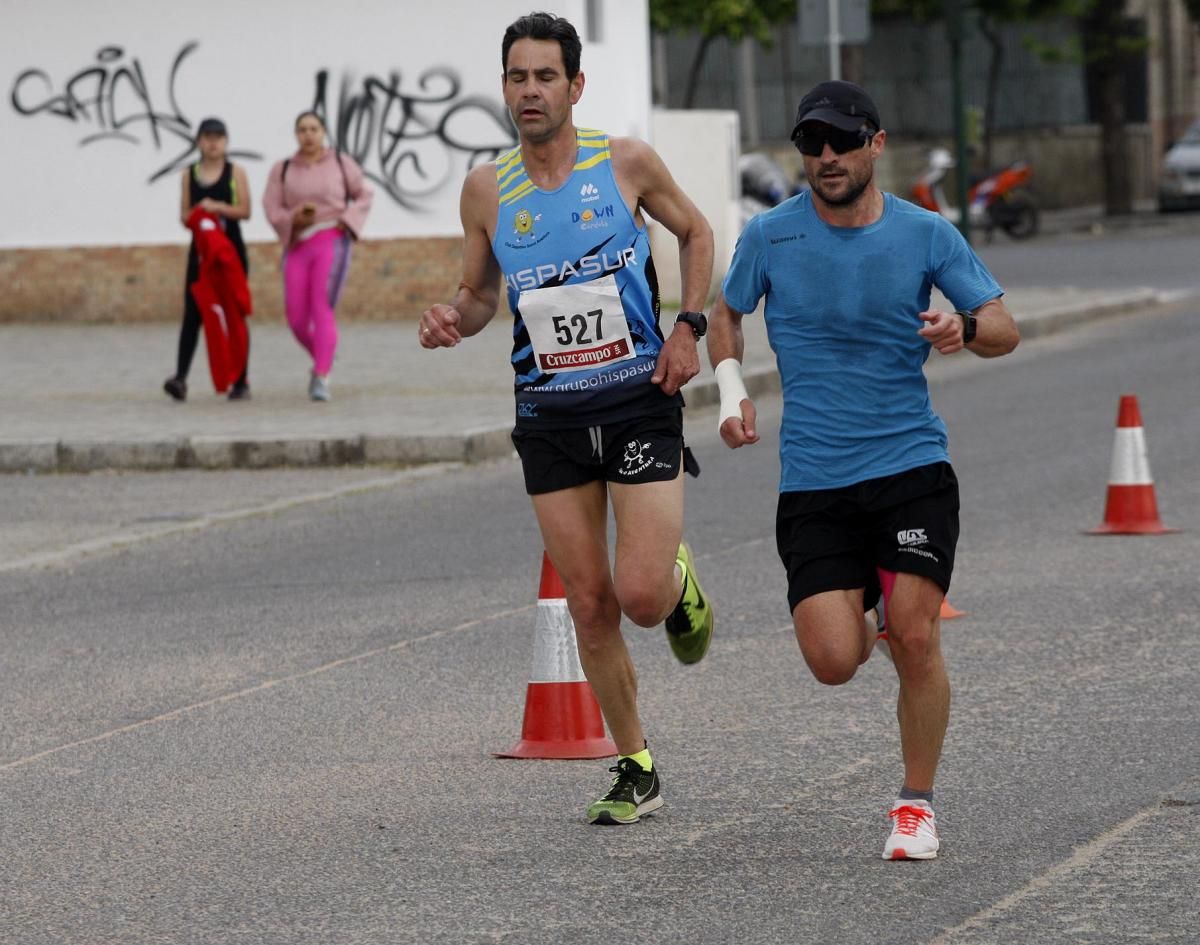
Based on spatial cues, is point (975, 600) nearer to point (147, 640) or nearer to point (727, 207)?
point (147, 640)

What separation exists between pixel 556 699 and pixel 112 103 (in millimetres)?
17846

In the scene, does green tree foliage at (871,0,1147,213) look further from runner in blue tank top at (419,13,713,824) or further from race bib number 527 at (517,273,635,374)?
race bib number 527 at (517,273,635,374)

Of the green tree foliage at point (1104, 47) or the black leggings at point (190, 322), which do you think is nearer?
the black leggings at point (190, 322)

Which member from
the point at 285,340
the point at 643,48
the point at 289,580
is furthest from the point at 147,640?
the point at 643,48

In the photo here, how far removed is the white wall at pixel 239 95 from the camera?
891 inches

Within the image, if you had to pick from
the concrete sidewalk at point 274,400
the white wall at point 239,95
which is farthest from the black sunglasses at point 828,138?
the white wall at point 239,95

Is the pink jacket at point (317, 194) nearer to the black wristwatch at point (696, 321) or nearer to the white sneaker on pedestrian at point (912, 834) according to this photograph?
the black wristwatch at point (696, 321)

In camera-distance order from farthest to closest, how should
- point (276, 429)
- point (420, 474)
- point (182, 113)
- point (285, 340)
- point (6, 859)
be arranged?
1. point (182, 113)
2. point (285, 340)
3. point (276, 429)
4. point (420, 474)
5. point (6, 859)

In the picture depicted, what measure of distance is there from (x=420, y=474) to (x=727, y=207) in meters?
12.0

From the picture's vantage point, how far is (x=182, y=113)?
23141 mm

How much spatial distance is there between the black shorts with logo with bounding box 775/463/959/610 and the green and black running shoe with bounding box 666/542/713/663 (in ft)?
2.09

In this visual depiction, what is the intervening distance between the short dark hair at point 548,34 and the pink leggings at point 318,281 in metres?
9.98

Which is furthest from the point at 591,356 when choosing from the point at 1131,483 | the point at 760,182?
the point at 760,182

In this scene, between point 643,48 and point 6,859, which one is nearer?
point 6,859
